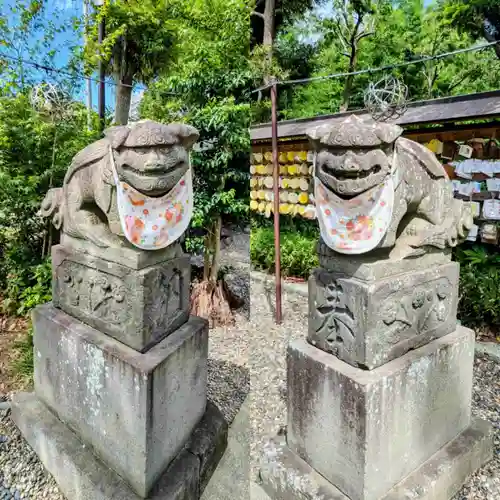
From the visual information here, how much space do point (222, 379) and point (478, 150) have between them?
3974 millimetres

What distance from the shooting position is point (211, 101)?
208 inches

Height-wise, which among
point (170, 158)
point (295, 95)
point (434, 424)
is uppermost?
point (295, 95)

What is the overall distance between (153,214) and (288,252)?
5.19m

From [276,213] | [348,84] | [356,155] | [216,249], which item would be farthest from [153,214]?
[348,84]

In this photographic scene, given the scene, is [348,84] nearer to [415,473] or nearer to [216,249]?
[216,249]

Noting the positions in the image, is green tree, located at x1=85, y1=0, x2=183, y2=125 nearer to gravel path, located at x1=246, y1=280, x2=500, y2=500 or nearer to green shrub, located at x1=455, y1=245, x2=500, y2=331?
gravel path, located at x1=246, y1=280, x2=500, y2=500

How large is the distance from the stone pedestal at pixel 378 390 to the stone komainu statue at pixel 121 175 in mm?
1016

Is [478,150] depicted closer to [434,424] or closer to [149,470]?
[434,424]

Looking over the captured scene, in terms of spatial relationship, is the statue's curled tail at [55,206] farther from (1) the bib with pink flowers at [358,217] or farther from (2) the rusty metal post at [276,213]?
(2) the rusty metal post at [276,213]

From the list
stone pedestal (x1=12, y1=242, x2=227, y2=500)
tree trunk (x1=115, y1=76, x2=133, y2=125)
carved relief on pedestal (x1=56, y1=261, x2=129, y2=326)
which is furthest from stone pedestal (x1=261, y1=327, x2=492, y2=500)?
tree trunk (x1=115, y1=76, x2=133, y2=125)

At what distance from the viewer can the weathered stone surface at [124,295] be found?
2.32 meters

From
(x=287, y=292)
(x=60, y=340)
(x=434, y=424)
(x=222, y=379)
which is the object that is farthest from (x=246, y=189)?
(x=434, y=424)

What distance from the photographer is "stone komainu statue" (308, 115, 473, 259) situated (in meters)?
1.93

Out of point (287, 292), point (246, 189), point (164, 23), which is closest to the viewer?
point (246, 189)
